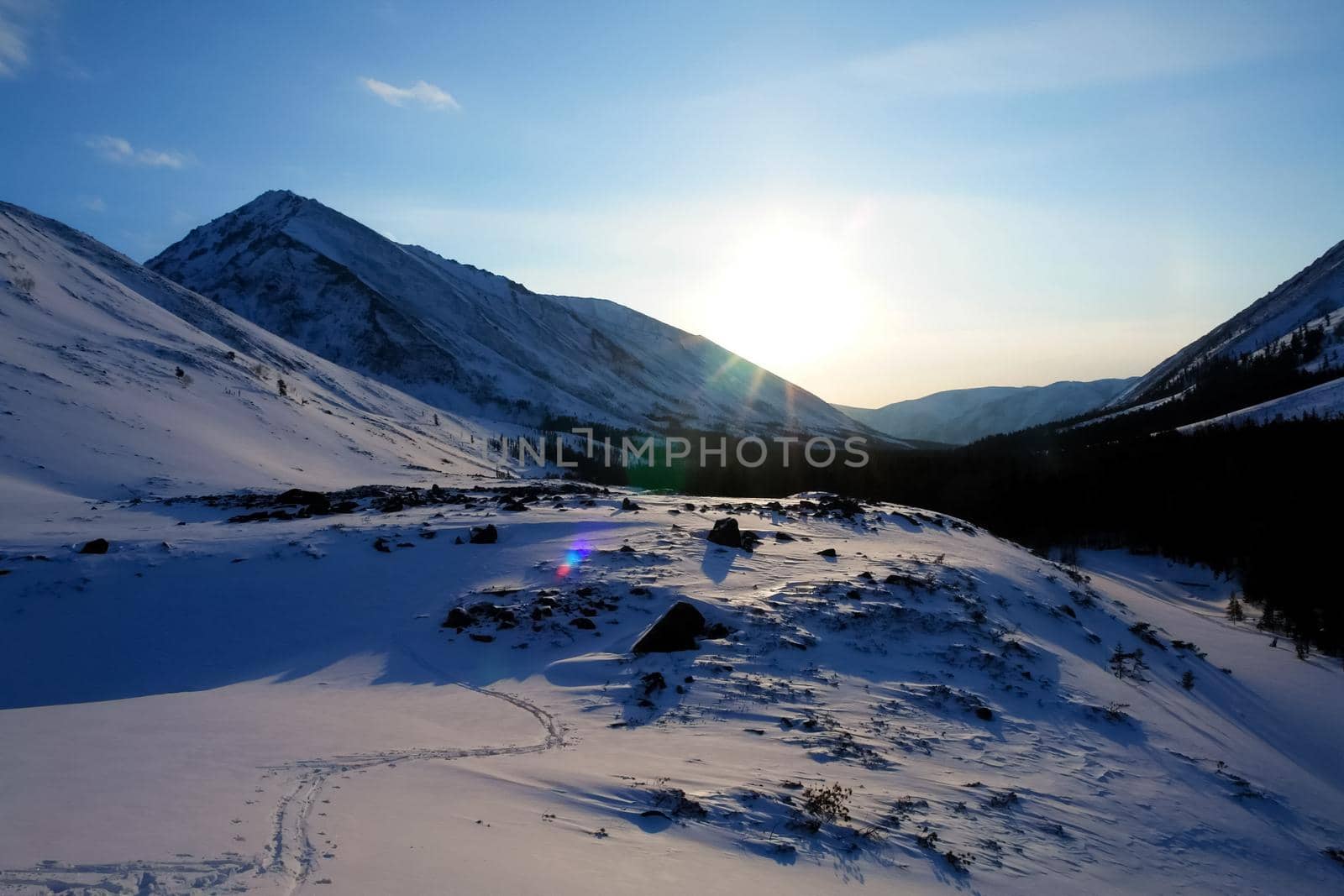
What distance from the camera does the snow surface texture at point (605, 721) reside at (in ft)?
26.1

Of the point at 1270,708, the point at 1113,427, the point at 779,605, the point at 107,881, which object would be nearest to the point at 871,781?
the point at 779,605

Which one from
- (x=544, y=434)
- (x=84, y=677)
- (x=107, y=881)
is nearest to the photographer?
(x=107, y=881)

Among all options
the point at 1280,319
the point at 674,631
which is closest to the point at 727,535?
the point at 674,631

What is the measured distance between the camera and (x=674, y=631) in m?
17.2

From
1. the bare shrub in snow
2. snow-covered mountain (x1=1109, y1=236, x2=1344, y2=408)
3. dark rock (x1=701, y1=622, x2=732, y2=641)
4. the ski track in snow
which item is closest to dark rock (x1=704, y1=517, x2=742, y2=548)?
dark rock (x1=701, y1=622, x2=732, y2=641)

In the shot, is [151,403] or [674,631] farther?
[151,403]

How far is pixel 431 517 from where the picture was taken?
2655 cm

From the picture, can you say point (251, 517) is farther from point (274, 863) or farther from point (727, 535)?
point (274, 863)

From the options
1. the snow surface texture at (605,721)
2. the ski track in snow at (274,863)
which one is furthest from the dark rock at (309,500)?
the ski track in snow at (274,863)

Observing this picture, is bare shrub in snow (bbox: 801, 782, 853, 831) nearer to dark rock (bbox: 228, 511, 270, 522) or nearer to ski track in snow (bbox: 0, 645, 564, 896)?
ski track in snow (bbox: 0, 645, 564, 896)

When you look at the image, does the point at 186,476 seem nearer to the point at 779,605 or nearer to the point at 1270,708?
the point at 779,605

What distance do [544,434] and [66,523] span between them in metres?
120

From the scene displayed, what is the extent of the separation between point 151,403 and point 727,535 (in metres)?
43.5

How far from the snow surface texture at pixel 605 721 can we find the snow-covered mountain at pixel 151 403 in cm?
1099
